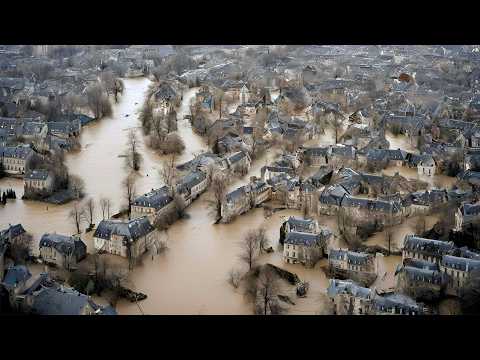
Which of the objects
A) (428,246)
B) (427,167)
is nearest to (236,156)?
(427,167)

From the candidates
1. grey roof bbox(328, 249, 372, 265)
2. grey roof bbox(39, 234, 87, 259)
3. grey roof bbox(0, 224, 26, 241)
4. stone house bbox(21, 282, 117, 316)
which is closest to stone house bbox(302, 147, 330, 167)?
grey roof bbox(328, 249, 372, 265)

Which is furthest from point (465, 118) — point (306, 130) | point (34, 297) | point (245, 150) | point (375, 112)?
point (34, 297)

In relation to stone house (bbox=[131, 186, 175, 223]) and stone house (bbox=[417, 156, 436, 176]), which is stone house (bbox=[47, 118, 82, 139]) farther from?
stone house (bbox=[417, 156, 436, 176])

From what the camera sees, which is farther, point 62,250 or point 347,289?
→ point 62,250

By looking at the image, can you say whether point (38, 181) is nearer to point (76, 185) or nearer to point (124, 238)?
point (76, 185)

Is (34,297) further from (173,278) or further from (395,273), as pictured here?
(395,273)

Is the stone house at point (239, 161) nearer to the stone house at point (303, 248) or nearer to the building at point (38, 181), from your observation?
the building at point (38, 181)
